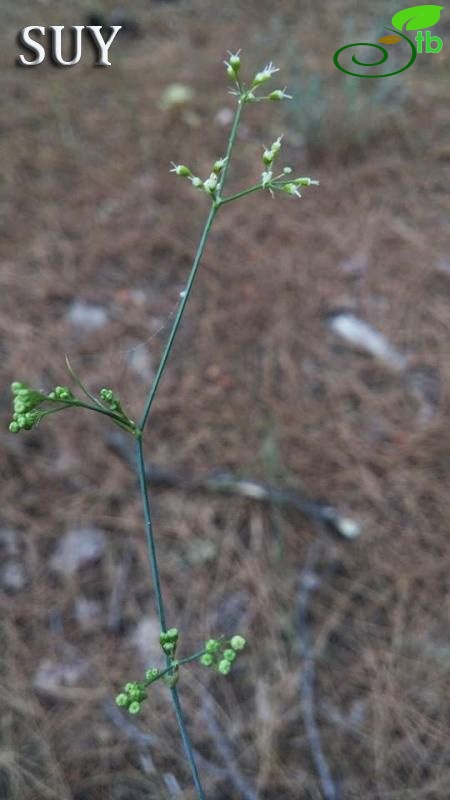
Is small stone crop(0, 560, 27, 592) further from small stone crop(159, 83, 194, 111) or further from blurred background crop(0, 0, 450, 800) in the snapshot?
small stone crop(159, 83, 194, 111)

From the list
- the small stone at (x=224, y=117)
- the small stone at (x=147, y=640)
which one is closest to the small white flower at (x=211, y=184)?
the small stone at (x=147, y=640)

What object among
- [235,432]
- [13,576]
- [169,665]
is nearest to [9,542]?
[13,576]

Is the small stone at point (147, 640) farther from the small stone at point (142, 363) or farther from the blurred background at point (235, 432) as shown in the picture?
the small stone at point (142, 363)

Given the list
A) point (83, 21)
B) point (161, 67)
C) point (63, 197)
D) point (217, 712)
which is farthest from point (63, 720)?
point (83, 21)

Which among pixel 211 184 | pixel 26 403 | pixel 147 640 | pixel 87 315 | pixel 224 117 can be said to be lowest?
pixel 147 640

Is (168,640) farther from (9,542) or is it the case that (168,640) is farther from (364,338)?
(364,338)

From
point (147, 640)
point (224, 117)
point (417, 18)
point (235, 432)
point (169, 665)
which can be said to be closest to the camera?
point (169, 665)

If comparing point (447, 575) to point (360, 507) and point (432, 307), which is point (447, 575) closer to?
point (360, 507)

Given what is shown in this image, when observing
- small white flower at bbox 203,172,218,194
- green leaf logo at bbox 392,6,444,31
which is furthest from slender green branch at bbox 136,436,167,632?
green leaf logo at bbox 392,6,444,31
